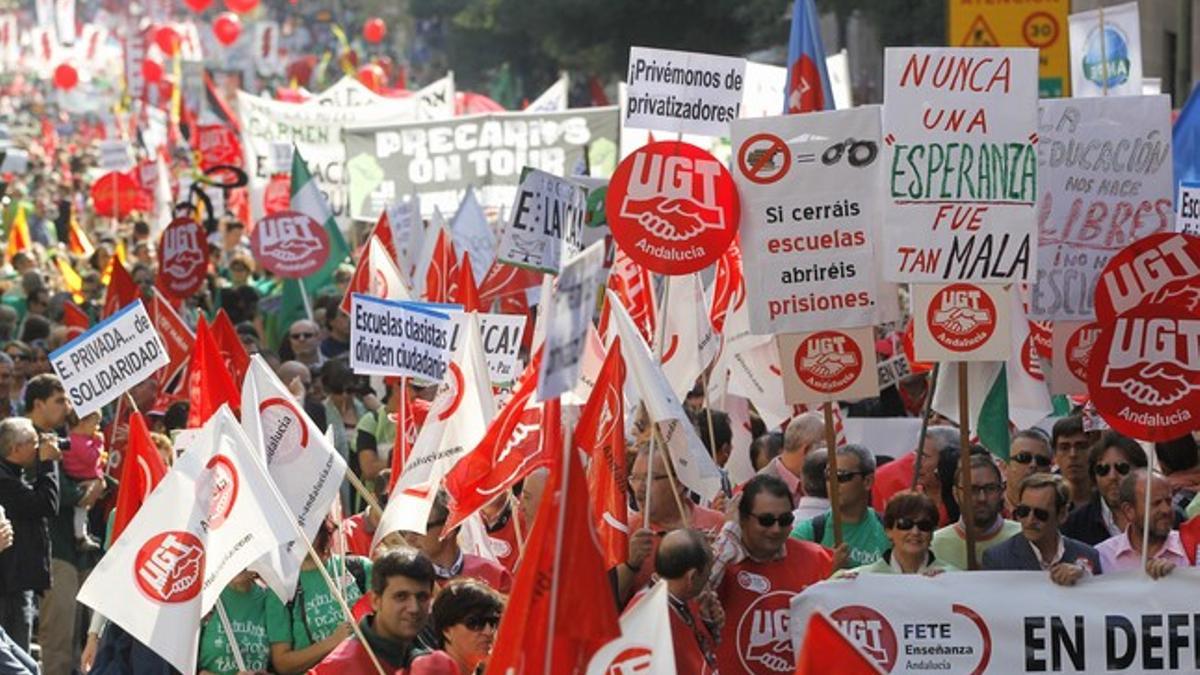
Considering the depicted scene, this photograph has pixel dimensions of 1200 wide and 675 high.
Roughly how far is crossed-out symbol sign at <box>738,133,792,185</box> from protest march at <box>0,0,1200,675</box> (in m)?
0.02

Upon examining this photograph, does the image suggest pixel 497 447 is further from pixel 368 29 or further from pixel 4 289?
pixel 368 29

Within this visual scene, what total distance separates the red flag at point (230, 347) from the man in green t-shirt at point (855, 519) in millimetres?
4285

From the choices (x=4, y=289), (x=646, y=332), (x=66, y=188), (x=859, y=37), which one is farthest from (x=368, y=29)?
(x=646, y=332)

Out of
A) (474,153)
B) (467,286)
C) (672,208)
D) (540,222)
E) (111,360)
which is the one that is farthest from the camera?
(474,153)

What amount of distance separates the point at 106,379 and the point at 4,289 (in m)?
12.9

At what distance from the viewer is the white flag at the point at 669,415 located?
34.7ft

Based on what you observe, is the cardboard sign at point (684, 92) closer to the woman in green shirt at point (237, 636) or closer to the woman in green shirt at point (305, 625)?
the woman in green shirt at point (305, 625)

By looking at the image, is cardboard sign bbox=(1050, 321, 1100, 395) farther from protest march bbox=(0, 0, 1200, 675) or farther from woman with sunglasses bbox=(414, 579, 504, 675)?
woman with sunglasses bbox=(414, 579, 504, 675)

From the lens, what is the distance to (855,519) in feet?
36.3

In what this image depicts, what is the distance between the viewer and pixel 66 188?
124ft

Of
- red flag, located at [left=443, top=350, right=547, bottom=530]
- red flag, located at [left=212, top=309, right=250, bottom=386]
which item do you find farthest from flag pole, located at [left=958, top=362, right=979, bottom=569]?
red flag, located at [left=212, top=309, right=250, bottom=386]

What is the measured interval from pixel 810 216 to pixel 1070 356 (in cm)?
183

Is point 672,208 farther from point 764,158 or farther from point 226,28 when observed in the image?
point 226,28

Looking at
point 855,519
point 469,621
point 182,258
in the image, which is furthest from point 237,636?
point 182,258
